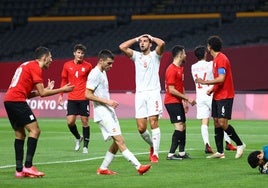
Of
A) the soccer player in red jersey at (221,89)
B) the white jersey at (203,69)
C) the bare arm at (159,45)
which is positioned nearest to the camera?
the bare arm at (159,45)

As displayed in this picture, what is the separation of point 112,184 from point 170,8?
3488 centimetres

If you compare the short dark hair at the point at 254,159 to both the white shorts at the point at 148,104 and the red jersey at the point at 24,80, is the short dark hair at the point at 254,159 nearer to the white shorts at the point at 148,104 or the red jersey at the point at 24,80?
the white shorts at the point at 148,104

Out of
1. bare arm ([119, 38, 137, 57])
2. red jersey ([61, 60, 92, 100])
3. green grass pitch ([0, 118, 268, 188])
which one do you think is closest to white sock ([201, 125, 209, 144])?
green grass pitch ([0, 118, 268, 188])

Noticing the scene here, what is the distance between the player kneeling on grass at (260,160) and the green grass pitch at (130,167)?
131 millimetres

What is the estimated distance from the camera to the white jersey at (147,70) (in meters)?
17.3

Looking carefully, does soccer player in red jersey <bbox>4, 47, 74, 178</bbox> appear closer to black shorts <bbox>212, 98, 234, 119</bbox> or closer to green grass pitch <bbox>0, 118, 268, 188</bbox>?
green grass pitch <bbox>0, 118, 268, 188</bbox>

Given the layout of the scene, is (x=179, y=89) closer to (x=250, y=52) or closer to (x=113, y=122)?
(x=113, y=122)

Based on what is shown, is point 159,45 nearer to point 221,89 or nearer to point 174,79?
point 174,79

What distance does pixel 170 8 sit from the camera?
47469 mm

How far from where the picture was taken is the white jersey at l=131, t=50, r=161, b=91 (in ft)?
56.6

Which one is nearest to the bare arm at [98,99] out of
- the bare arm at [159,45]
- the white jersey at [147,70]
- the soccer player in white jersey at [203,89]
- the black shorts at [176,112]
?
the bare arm at [159,45]

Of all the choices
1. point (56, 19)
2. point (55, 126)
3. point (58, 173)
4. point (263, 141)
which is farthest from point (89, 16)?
point (58, 173)

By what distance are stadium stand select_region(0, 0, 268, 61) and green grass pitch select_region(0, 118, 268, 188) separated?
770 inches

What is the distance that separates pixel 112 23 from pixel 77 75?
90.5ft
